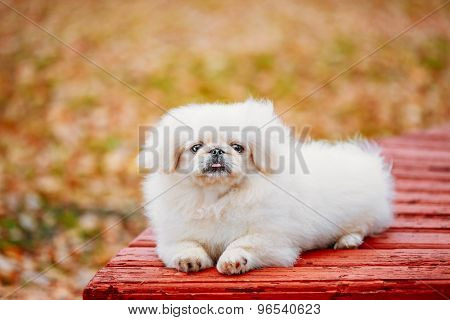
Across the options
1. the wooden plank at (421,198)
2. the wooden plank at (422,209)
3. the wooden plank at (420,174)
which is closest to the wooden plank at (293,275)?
the wooden plank at (422,209)

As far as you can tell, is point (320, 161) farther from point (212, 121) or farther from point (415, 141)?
point (415, 141)

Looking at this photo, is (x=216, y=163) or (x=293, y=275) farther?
(x=216, y=163)

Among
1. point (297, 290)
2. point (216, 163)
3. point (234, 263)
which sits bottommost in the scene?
point (297, 290)

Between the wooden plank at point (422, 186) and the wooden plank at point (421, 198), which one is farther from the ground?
the wooden plank at point (422, 186)

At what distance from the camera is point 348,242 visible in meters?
2.75

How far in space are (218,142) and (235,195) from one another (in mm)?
244

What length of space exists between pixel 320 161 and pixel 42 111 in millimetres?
4693

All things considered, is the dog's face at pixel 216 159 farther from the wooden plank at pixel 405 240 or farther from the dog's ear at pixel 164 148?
the wooden plank at pixel 405 240

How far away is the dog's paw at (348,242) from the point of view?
2.74 m

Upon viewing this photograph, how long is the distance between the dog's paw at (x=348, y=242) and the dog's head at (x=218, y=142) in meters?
0.51

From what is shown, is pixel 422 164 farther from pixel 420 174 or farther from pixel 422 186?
pixel 422 186

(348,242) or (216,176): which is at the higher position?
(216,176)

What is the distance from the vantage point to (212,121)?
8.20ft

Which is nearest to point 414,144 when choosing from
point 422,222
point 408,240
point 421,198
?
point 421,198
